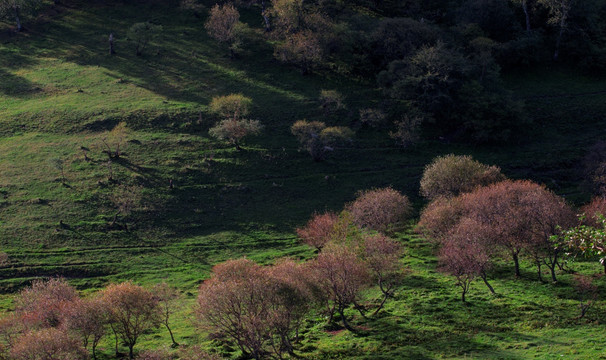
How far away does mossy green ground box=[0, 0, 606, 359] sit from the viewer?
202 feet

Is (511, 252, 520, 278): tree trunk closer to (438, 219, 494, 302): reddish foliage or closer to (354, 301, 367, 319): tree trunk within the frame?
(438, 219, 494, 302): reddish foliage

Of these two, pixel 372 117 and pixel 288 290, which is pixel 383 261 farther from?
pixel 372 117

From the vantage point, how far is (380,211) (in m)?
82.1

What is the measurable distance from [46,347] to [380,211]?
4755 cm

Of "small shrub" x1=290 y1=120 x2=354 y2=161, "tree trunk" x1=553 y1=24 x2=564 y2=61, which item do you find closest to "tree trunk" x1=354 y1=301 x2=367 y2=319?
"small shrub" x1=290 y1=120 x2=354 y2=161

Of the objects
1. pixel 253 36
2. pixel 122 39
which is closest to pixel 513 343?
pixel 253 36

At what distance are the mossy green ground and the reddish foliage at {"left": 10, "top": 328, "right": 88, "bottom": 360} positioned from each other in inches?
484

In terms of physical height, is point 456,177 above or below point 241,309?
above

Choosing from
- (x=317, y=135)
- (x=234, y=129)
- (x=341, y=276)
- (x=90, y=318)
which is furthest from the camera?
(x=317, y=135)

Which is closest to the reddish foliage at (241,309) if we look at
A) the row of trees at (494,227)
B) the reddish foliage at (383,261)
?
the reddish foliage at (383,261)

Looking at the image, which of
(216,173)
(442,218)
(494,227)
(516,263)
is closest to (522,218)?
(494,227)

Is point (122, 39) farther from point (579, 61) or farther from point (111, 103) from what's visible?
point (579, 61)

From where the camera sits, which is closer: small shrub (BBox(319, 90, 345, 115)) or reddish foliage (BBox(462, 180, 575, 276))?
reddish foliage (BBox(462, 180, 575, 276))

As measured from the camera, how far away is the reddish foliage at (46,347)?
49969mm
